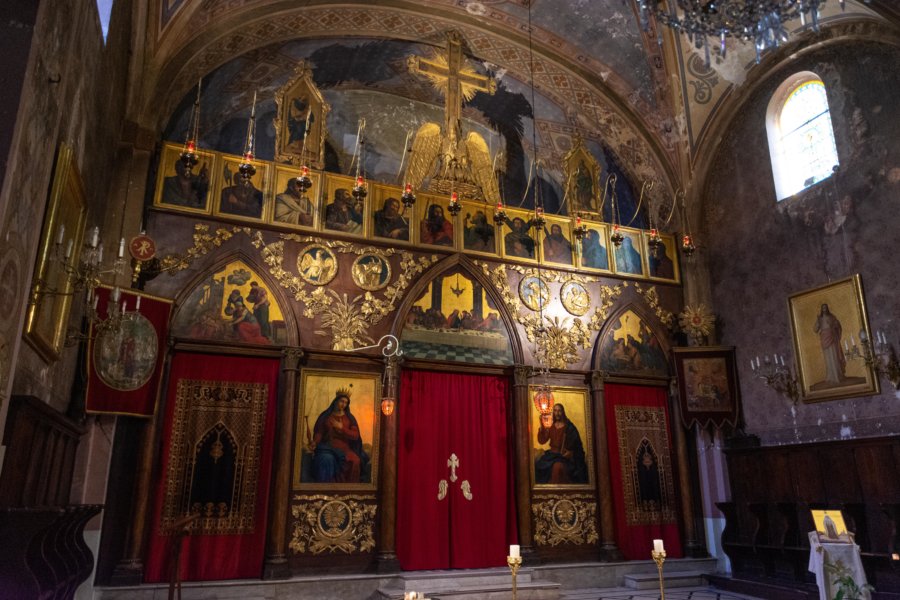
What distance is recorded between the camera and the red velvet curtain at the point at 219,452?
916cm

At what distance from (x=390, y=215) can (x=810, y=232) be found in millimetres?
7240

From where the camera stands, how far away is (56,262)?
616cm

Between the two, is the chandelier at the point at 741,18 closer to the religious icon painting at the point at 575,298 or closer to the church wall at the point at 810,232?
the church wall at the point at 810,232

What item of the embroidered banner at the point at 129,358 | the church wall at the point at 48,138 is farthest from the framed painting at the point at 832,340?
the church wall at the point at 48,138

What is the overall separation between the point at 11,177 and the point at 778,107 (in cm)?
1242

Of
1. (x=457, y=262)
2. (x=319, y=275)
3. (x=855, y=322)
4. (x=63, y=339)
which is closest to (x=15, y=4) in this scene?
(x=63, y=339)

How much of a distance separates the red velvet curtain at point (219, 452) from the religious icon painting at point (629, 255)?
7028 mm

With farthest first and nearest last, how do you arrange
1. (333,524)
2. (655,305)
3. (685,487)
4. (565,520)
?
(655,305), (685,487), (565,520), (333,524)

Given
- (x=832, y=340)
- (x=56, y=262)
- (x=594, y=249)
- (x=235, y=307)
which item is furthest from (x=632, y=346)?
(x=56, y=262)

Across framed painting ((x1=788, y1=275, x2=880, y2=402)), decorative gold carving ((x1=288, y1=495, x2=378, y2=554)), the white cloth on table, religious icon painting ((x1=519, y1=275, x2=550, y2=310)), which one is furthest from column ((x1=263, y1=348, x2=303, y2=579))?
framed painting ((x1=788, y1=275, x2=880, y2=402))

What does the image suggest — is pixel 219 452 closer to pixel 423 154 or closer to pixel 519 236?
pixel 519 236

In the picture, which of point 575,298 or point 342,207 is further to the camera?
point 575,298

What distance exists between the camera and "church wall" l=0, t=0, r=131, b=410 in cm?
464

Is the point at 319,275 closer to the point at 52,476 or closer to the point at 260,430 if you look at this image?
the point at 260,430
